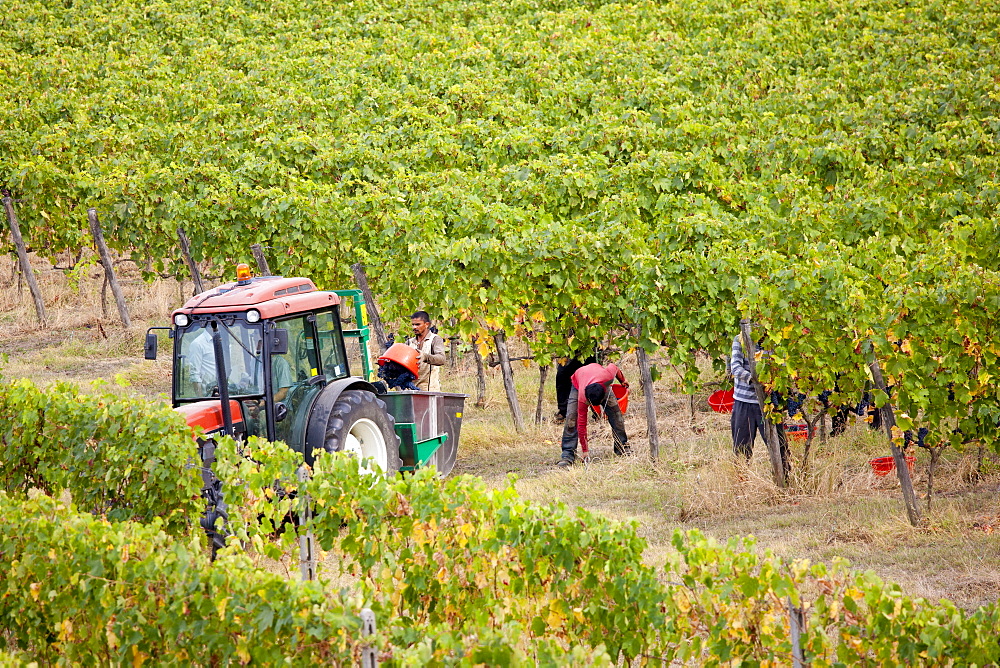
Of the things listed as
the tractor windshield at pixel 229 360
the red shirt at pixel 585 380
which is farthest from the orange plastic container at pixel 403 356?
the tractor windshield at pixel 229 360

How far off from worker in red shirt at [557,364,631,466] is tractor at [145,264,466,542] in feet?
5.91

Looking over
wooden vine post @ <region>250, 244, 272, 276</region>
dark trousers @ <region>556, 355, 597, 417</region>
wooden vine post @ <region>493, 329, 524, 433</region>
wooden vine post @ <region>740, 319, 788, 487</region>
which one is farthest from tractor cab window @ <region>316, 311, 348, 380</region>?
wooden vine post @ <region>250, 244, 272, 276</region>

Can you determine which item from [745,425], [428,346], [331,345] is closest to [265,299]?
[331,345]

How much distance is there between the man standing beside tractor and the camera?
346 inches

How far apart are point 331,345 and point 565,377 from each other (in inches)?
122

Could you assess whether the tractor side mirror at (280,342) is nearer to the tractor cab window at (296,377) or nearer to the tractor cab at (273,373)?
the tractor cab at (273,373)

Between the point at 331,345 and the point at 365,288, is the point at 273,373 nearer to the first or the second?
the point at 331,345

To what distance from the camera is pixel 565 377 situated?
390 inches

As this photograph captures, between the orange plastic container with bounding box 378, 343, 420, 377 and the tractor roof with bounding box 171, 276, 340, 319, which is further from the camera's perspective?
the orange plastic container with bounding box 378, 343, 420, 377

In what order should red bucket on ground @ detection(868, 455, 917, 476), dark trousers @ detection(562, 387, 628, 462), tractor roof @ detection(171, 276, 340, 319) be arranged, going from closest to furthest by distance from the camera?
tractor roof @ detection(171, 276, 340, 319), red bucket on ground @ detection(868, 455, 917, 476), dark trousers @ detection(562, 387, 628, 462)

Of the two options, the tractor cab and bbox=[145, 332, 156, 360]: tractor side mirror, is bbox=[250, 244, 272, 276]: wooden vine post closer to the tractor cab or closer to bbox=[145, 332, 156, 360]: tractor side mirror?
the tractor cab

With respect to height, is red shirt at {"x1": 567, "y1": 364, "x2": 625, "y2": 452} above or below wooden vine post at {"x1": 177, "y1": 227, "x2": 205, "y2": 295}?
below

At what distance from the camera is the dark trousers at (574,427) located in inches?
340

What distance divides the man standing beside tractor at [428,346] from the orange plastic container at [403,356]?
14 cm
